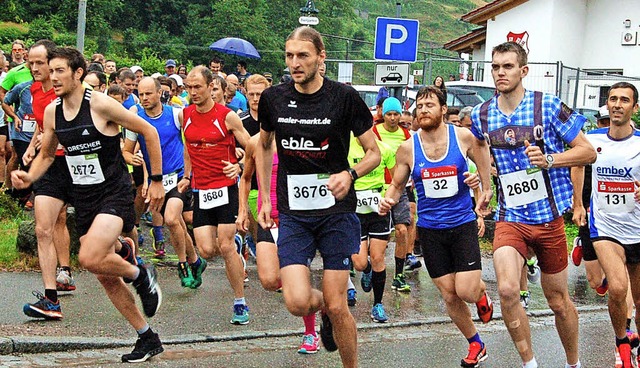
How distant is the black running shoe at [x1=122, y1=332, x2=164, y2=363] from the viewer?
7086 mm

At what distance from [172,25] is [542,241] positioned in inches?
1751

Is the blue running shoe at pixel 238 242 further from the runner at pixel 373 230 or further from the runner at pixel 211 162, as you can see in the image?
the runner at pixel 373 230

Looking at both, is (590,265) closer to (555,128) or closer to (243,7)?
(555,128)

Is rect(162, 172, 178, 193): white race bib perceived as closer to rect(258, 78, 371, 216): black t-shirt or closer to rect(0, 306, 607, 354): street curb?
rect(0, 306, 607, 354): street curb

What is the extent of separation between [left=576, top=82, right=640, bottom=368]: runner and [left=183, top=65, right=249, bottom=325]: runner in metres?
3.03

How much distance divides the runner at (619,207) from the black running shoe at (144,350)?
11.0 ft

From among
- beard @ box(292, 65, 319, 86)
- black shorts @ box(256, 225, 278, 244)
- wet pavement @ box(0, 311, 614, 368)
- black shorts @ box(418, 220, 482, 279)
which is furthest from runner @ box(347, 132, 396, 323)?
beard @ box(292, 65, 319, 86)

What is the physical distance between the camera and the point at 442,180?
Answer: 7.82 m

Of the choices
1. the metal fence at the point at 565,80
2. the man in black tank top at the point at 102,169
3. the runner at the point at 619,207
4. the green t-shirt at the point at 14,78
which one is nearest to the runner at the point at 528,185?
the runner at the point at 619,207

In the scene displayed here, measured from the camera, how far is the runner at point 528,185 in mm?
6984

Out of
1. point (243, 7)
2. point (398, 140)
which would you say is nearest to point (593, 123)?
point (398, 140)

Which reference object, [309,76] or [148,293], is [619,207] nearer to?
[309,76]

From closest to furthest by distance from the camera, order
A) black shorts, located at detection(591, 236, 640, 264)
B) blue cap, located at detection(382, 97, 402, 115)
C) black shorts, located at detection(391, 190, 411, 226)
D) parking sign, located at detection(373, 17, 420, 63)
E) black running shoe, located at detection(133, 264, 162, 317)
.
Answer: black running shoe, located at detection(133, 264, 162, 317) → black shorts, located at detection(591, 236, 640, 264) → blue cap, located at detection(382, 97, 402, 115) → black shorts, located at detection(391, 190, 411, 226) → parking sign, located at detection(373, 17, 420, 63)

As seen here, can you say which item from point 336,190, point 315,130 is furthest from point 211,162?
point 336,190
